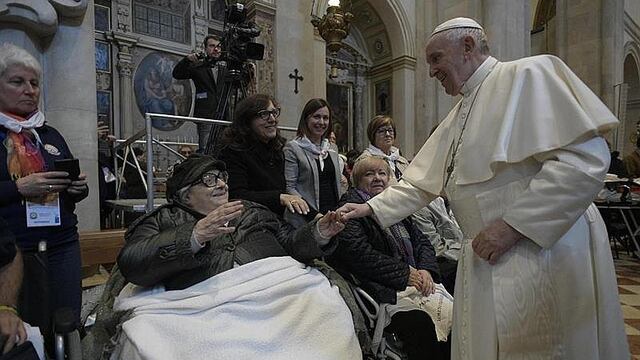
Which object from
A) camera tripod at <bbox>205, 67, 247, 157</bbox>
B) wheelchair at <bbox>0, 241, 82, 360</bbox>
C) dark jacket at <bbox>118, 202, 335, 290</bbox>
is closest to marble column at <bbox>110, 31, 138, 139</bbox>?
camera tripod at <bbox>205, 67, 247, 157</bbox>

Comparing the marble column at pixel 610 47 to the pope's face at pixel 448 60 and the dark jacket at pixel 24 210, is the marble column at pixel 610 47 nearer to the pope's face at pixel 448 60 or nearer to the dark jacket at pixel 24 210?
the pope's face at pixel 448 60

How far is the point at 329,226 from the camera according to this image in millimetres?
2150

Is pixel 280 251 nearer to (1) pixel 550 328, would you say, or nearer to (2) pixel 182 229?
(2) pixel 182 229

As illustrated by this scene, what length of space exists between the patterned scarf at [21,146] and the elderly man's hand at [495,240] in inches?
77.1

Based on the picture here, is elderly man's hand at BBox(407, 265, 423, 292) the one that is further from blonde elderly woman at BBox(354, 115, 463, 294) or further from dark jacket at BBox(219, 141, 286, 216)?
dark jacket at BBox(219, 141, 286, 216)

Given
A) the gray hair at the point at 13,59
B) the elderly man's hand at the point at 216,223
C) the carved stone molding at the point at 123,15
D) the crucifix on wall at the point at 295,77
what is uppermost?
the carved stone molding at the point at 123,15

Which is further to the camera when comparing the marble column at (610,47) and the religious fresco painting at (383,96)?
the religious fresco painting at (383,96)

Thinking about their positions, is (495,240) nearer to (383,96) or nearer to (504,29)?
(504,29)

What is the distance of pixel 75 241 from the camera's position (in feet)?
6.85

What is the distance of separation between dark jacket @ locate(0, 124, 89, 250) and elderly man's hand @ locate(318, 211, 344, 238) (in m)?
1.16

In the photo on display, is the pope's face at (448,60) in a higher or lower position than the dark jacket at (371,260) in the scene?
higher

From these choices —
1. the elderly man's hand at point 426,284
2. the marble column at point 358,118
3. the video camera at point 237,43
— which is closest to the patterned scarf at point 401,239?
the elderly man's hand at point 426,284

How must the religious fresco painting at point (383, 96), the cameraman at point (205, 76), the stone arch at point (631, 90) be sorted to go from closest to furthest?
the cameraman at point (205, 76), the religious fresco painting at point (383, 96), the stone arch at point (631, 90)

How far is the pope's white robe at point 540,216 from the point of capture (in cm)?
139
